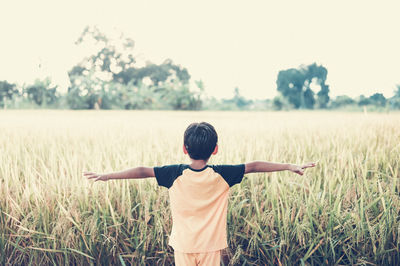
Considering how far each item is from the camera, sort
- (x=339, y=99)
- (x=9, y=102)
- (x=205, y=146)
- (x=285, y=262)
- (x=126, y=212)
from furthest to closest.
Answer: (x=9, y=102)
(x=339, y=99)
(x=126, y=212)
(x=285, y=262)
(x=205, y=146)

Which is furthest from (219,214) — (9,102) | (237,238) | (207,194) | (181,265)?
(9,102)

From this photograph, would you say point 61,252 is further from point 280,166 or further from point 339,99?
point 339,99

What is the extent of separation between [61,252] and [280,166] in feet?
3.29

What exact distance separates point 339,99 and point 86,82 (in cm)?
1007

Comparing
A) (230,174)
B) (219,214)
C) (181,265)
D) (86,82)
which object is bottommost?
(181,265)

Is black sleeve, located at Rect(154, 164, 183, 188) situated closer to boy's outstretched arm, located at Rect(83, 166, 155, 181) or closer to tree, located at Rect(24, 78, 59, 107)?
boy's outstretched arm, located at Rect(83, 166, 155, 181)

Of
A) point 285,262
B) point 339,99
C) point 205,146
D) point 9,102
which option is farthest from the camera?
point 9,102

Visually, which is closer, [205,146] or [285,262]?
[205,146]

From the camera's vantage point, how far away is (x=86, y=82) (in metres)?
14.9

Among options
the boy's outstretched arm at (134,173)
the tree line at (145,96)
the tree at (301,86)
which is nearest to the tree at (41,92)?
the tree line at (145,96)

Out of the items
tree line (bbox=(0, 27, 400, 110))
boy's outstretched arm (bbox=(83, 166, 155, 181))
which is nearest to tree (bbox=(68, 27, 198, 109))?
tree line (bbox=(0, 27, 400, 110))

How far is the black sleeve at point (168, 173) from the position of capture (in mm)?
1147

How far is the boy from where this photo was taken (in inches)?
44.4

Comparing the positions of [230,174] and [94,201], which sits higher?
[230,174]
